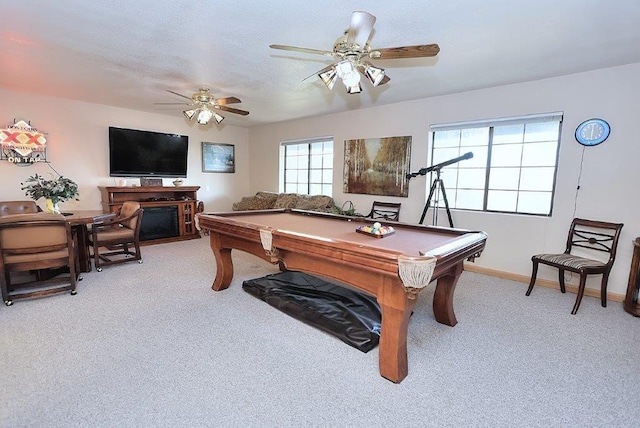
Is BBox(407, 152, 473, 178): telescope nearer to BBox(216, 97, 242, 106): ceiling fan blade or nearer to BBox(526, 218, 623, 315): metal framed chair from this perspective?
BBox(526, 218, 623, 315): metal framed chair

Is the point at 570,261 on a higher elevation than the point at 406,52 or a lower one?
lower

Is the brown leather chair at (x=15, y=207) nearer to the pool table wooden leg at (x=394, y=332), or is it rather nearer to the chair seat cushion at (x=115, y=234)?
the chair seat cushion at (x=115, y=234)

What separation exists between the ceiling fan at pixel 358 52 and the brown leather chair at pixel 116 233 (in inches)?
132

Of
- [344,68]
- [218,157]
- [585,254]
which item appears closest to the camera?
[344,68]

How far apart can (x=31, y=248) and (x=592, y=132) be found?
601 cm

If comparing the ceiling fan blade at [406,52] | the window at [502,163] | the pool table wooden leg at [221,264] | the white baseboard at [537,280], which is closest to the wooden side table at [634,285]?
the white baseboard at [537,280]

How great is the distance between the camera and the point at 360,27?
1.92 m

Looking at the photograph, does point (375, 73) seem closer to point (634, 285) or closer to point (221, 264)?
point (221, 264)

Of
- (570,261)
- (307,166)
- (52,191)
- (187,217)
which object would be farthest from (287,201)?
(570,261)

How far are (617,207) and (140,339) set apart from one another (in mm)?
4821

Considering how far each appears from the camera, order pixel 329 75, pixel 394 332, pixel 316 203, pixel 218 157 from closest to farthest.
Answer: pixel 394 332 < pixel 329 75 < pixel 316 203 < pixel 218 157

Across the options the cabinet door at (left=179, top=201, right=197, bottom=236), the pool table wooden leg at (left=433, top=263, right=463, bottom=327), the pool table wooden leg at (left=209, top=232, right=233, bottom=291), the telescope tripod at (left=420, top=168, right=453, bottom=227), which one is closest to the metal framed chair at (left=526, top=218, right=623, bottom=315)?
the telescope tripod at (left=420, top=168, right=453, bottom=227)

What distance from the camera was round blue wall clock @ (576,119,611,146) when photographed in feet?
10.8

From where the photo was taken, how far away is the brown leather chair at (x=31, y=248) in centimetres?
289
